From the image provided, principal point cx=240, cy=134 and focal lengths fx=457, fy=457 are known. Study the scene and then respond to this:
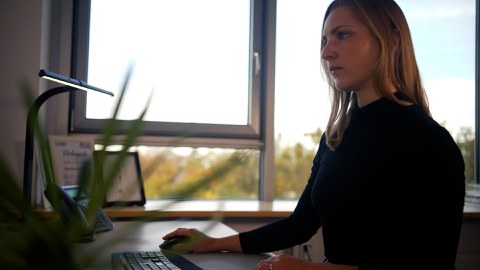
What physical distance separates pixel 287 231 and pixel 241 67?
1.37m

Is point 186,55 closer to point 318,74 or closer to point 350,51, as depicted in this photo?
point 318,74

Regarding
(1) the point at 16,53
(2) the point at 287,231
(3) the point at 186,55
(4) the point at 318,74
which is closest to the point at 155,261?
(2) the point at 287,231

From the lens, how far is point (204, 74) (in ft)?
8.26

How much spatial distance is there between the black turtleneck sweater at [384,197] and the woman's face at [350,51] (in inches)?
3.7

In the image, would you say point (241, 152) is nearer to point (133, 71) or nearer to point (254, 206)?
point (133, 71)

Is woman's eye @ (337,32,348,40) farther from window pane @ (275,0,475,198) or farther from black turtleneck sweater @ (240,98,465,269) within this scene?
window pane @ (275,0,475,198)

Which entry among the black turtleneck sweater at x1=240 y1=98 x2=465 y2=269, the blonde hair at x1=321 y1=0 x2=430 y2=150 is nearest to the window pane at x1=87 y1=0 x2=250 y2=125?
the black turtleneck sweater at x1=240 y1=98 x2=465 y2=269

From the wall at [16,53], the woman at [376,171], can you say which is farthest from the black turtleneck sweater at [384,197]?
the wall at [16,53]

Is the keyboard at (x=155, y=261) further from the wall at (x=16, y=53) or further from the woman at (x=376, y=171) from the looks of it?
the wall at (x=16, y=53)

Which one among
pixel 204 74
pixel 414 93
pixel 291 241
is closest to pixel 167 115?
pixel 204 74

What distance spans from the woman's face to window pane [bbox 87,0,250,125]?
1.15m

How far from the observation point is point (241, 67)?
2.59 metres

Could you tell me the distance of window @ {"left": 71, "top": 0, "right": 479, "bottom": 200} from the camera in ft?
7.86

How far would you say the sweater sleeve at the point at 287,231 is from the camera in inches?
52.4
